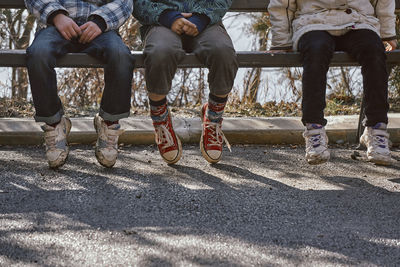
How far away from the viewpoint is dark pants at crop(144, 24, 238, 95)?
2.71 m

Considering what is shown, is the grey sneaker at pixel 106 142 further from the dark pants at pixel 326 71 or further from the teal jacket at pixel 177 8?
the dark pants at pixel 326 71

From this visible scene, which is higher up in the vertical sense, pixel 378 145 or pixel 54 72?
pixel 54 72

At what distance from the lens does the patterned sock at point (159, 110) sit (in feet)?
9.61

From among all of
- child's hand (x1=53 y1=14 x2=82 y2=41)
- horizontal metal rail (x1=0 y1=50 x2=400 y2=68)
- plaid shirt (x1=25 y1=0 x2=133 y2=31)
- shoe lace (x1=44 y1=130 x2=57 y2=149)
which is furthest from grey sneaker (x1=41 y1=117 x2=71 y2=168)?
plaid shirt (x1=25 y1=0 x2=133 y2=31)

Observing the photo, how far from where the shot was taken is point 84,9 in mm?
2941

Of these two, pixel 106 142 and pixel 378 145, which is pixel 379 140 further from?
pixel 106 142

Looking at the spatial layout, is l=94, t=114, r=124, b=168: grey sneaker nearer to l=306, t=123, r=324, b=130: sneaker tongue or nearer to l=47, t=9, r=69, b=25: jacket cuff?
l=47, t=9, r=69, b=25: jacket cuff

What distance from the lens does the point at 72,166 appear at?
297 cm

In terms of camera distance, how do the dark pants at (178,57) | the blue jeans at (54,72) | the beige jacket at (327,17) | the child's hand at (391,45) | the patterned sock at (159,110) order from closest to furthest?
the blue jeans at (54,72)
the dark pants at (178,57)
the patterned sock at (159,110)
the beige jacket at (327,17)
the child's hand at (391,45)

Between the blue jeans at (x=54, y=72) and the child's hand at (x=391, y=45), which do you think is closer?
the blue jeans at (x=54, y=72)

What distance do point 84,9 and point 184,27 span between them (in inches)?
22.8

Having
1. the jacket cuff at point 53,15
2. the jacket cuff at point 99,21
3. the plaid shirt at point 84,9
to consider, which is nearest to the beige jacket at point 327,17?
the plaid shirt at point 84,9

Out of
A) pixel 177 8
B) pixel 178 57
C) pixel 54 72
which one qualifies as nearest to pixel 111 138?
pixel 54 72

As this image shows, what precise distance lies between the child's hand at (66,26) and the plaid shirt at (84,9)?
6cm
